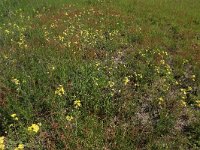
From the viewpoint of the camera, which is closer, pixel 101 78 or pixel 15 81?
pixel 15 81

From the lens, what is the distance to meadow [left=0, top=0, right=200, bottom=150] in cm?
707

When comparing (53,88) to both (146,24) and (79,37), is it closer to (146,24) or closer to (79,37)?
(79,37)

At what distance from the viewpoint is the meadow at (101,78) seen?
7.07 meters

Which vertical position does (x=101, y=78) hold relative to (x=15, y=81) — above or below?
below

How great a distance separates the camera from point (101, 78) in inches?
360

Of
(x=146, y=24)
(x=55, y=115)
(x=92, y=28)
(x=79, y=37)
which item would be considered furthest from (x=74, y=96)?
(x=146, y=24)

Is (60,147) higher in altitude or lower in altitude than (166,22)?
lower

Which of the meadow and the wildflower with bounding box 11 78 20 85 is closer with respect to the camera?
the meadow

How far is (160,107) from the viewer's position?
8055 millimetres

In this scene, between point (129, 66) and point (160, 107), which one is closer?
point (160, 107)

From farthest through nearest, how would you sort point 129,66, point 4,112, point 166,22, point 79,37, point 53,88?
point 166,22, point 79,37, point 129,66, point 53,88, point 4,112

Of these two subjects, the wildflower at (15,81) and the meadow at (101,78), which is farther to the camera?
the wildflower at (15,81)

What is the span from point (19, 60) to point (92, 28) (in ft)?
11.5

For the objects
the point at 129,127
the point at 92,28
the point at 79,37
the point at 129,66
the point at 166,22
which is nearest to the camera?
the point at 129,127
